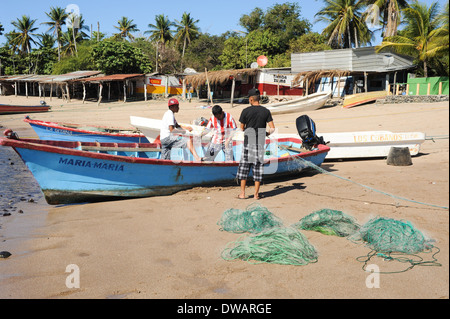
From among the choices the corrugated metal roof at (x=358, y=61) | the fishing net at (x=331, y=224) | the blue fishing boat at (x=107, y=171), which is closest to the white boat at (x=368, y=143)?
the blue fishing boat at (x=107, y=171)

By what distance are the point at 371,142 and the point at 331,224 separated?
19.6 feet

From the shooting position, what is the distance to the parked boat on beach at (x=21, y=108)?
27344 mm

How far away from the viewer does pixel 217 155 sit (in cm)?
869

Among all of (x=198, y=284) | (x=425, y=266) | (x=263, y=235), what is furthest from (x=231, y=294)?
(x=425, y=266)

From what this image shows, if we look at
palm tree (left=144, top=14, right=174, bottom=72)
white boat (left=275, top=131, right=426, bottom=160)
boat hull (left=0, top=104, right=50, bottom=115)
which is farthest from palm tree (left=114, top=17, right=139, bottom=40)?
white boat (left=275, top=131, right=426, bottom=160)

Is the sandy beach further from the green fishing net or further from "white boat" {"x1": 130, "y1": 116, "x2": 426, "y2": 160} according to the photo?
"white boat" {"x1": 130, "y1": 116, "x2": 426, "y2": 160}

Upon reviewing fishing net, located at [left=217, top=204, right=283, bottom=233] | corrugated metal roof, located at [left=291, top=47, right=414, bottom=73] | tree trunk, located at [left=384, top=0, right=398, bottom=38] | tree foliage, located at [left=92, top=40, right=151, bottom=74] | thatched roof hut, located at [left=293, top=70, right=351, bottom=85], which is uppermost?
tree trunk, located at [left=384, top=0, right=398, bottom=38]

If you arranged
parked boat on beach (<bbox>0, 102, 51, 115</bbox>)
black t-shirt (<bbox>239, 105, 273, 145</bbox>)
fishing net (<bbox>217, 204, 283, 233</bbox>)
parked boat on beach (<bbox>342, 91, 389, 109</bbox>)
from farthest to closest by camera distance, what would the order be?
parked boat on beach (<bbox>0, 102, 51, 115</bbox>) → parked boat on beach (<bbox>342, 91, 389, 109</bbox>) → black t-shirt (<bbox>239, 105, 273, 145</bbox>) → fishing net (<bbox>217, 204, 283, 233</bbox>)

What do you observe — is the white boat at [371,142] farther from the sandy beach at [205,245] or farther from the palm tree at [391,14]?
the palm tree at [391,14]

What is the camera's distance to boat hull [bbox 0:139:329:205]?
20.8ft

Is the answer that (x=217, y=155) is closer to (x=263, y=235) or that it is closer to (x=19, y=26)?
(x=263, y=235)

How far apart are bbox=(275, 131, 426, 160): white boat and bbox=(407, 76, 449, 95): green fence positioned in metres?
12.4

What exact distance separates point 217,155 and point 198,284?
5223 mm

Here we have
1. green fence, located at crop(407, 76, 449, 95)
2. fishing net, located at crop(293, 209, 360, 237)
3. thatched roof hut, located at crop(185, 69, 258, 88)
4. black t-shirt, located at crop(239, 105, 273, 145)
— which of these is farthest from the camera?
thatched roof hut, located at crop(185, 69, 258, 88)
